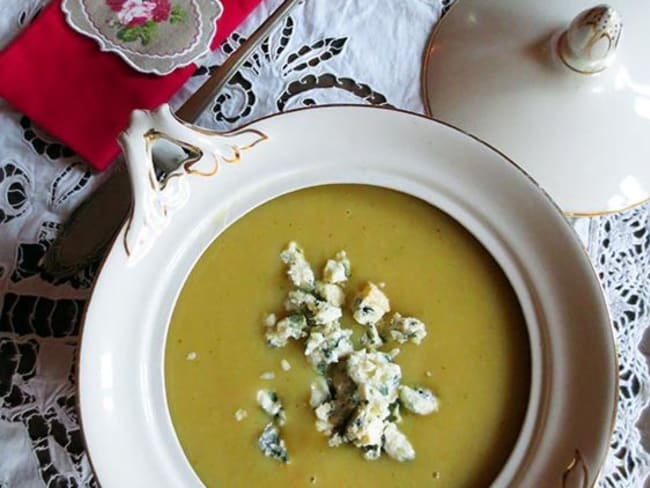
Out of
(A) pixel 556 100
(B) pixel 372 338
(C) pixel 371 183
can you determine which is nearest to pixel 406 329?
(B) pixel 372 338

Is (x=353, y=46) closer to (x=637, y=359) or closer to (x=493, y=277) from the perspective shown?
(x=493, y=277)

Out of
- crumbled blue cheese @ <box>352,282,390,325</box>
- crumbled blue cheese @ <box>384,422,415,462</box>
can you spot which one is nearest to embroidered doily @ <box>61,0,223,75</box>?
crumbled blue cheese @ <box>352,282,390,325</box>

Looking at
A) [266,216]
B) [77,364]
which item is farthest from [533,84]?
[77,364]

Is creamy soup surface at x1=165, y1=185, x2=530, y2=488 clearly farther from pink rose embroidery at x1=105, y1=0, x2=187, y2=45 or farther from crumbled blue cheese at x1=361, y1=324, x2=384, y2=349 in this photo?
pink rose embroidery at x1=105, y1=0, x2=187, y2=45

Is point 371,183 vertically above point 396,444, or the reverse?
point 371,183

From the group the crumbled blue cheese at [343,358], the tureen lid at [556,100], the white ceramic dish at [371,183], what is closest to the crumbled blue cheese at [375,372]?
the crumbled blue cheese at [343,358]

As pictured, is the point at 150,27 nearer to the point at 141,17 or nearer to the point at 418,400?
the point at 141,17
